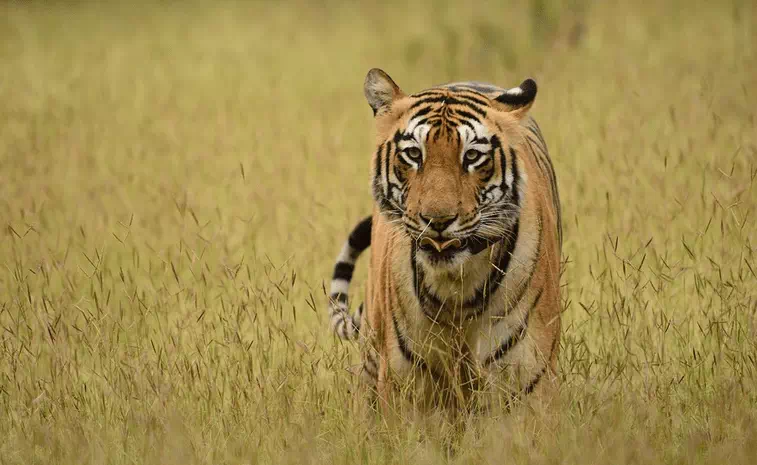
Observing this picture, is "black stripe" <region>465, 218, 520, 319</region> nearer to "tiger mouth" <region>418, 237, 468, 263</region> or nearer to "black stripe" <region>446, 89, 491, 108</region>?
"tiger mouth" <region>418, 237, 468, 263</region>

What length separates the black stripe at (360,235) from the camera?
5.06 metres

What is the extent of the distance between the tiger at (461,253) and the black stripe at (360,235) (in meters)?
0.94

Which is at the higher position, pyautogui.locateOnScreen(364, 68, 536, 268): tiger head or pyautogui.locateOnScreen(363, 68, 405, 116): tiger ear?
pyautogui.locateOnScreen(363, 68, 405, 116): tiger ear

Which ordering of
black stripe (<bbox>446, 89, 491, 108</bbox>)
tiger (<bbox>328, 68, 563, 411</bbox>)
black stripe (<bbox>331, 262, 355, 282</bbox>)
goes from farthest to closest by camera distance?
black stripe (<bbox>331, 262, 355, 282</bbox>)
black stripe (<bbox>446, 89, 491, 108</bbox>)
tiger (<bbox>328, 68, 563, 411</bbox>)

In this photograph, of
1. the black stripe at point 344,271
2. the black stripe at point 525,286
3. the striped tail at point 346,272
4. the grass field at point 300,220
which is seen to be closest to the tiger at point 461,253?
the black stripe at point 525,286

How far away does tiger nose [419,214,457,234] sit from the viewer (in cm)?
356

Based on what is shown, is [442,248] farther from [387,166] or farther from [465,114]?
[465,114]

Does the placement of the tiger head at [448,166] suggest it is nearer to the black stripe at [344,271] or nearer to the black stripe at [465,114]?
the black stripe at [465,114]

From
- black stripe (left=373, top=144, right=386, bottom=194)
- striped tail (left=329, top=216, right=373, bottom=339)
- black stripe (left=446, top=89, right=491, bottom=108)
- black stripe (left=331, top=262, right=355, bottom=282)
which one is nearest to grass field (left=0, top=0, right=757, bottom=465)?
striped tail (left=329, top=216, right=373, bottom=339)

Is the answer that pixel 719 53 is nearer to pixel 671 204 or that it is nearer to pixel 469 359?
pixel 671 204

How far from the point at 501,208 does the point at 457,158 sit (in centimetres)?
25

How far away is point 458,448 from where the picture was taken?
3754 millimetres

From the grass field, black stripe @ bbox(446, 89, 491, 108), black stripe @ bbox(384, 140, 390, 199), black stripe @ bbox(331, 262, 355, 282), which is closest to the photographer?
the grass field

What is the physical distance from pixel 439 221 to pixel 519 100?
0.70m
